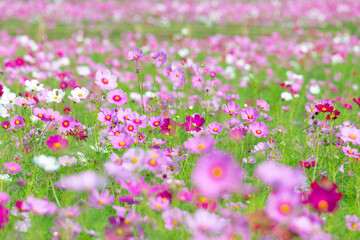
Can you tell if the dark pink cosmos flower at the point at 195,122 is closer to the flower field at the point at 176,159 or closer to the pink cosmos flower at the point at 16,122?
the flower field at the point at 176,159

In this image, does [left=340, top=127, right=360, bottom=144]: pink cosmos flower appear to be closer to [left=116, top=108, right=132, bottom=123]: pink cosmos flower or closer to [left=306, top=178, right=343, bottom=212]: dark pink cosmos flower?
[left=306, top=178, right=343, bottom=212]: dark pink cosmos flower

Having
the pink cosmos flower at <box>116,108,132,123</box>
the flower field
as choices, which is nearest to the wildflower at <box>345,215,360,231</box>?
the flower field

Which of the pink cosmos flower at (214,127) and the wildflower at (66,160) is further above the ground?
the pink cosmos flower at (214,127)

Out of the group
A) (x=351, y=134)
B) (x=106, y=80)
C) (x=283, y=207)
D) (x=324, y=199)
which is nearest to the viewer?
(x=283, y=207)

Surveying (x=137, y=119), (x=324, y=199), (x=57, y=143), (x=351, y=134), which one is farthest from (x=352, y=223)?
(x=57, y=143)

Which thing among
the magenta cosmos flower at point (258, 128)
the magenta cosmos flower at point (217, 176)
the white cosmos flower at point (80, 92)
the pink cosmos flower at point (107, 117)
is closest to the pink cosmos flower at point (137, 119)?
the pink cosmos flower at point (107, 117)

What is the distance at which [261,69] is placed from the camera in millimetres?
5520

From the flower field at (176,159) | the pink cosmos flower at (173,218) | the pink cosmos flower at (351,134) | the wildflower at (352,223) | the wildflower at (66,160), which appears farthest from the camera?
the wildflower at (66,160)

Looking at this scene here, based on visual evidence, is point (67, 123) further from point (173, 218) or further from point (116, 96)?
point (173, 218)

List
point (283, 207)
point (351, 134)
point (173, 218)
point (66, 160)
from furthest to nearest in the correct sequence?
point (66, 160), point (351, 134), point (173, 218), point (283, 207)

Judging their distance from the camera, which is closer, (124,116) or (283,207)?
(283,207)

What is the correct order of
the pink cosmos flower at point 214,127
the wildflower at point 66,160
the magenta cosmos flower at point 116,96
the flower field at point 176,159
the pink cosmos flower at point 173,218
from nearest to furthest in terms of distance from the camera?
the flower field at point 176,159 → the pink cosmos flower at point 173,218 → the wildflower at point 66,160 → the pink cosmos flower at point 214,127 → the magenta cosmos flower at point 116,96

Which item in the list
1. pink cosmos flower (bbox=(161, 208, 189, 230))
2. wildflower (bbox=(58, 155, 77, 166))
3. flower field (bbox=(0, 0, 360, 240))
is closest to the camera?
flower field (bbox=(0, 0, 360, 240))

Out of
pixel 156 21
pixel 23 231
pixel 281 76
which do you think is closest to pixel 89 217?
pixel 23 231
